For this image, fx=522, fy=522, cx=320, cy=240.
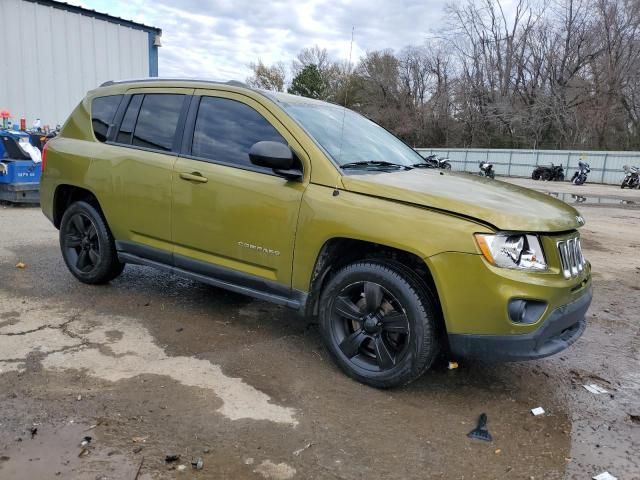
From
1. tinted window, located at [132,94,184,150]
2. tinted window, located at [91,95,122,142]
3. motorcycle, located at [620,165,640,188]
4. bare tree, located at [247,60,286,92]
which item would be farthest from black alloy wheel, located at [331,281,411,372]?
bare tree, located at [247,60,286,92]

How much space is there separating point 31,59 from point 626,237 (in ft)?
43.4

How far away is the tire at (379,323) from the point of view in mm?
3090

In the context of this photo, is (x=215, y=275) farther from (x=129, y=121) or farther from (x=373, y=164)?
(x=129, y=121)

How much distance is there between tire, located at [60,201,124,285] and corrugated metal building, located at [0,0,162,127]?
29.0 feet

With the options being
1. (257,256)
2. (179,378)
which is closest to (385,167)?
(257,256)

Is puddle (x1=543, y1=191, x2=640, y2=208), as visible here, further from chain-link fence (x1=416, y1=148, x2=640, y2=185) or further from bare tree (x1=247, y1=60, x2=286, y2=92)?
bare tree (x1=247, y1=60, x2=286, y2=92)

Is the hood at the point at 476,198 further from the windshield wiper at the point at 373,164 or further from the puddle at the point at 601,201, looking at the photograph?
the puddle at the point at 601,201

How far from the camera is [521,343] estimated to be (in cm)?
290

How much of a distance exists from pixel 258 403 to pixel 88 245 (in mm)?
2781

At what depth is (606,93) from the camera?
39594mm

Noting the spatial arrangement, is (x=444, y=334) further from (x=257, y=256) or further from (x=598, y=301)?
(x=598, y=301)

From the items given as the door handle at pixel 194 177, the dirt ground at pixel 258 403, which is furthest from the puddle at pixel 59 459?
the door handle at pixel 194 177

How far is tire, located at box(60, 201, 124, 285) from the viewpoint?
4766mm

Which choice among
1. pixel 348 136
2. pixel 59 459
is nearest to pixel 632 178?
pixel 348 136
